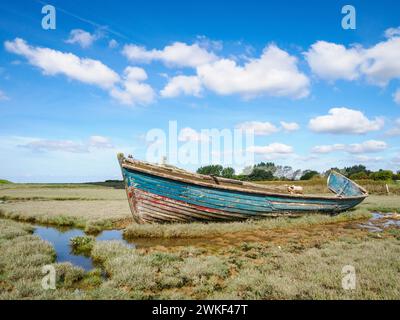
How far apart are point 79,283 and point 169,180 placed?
6.04m

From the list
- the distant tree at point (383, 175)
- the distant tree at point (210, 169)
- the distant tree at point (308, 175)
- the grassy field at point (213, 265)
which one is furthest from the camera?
the distant tree at point (210, 169)

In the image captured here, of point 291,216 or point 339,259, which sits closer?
point 339,259

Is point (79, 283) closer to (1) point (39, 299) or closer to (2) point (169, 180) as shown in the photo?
(1) point (39, 299)

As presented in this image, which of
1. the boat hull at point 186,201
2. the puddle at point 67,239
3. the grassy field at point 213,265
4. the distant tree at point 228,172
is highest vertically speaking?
the distant tree at point 228,172

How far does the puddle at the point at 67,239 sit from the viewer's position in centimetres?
827

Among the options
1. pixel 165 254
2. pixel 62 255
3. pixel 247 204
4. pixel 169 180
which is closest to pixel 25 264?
pixel 62 255

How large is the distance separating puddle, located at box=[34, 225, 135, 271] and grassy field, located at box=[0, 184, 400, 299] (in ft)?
1.14

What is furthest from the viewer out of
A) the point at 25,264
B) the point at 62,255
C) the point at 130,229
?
the point at 130,229

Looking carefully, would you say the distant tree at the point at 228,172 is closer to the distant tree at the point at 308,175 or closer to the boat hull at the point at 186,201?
the distant tree at the point at 308,175

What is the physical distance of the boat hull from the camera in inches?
467

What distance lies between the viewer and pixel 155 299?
208 inches

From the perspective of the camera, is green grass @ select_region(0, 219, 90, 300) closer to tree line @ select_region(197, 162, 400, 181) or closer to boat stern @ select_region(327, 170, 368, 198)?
boat stern @ select_region(327, 170, 368, 198)

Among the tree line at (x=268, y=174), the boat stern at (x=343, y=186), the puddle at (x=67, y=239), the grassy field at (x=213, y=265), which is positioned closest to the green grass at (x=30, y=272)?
the grassy field at (x=213, y=265)

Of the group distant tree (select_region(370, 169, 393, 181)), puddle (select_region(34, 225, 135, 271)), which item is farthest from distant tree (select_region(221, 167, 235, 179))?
puddle (select_region(34, 225, 135, 271))
